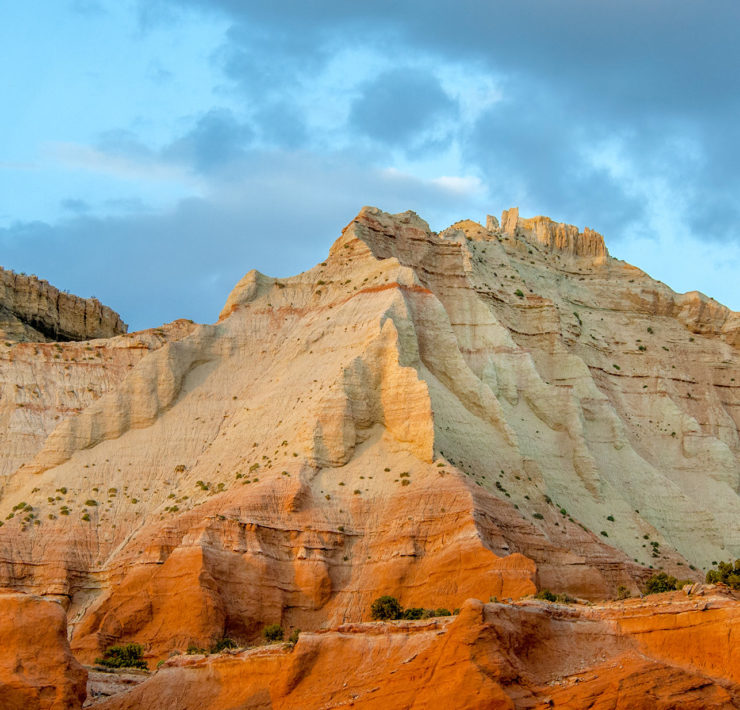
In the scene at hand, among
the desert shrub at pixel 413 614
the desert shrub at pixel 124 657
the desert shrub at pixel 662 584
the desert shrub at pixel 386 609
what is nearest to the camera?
the desert shrub at pixel 413 614

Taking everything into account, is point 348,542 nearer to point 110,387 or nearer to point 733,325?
point 110,387

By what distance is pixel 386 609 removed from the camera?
53.3 meters

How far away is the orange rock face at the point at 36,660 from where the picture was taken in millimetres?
39469

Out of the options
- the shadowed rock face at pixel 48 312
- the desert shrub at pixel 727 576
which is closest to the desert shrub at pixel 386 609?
the desert shrub at pixel 727 576

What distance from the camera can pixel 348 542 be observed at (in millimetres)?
59531

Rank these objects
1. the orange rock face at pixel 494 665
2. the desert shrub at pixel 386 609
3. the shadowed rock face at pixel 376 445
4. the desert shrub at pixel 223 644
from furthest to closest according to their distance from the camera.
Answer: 1. the shadowed rock face at pixel 376 445
2. the desert shrub at pixel 223 644
3. the desert shrub at pixel 386 609
4. the orange rock face at pixel 494 665

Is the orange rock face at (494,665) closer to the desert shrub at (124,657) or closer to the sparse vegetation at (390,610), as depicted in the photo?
the desert shrub at (124,657)

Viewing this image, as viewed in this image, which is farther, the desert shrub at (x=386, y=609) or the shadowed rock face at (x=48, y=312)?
the shadowed rock face at (x=48, y=312)

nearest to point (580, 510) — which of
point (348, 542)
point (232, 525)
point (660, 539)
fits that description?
point (660, 539)

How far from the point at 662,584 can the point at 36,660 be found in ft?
93.7

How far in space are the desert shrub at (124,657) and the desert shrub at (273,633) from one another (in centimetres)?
501

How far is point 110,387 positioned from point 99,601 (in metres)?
21.0

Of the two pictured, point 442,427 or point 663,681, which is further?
point 442,427

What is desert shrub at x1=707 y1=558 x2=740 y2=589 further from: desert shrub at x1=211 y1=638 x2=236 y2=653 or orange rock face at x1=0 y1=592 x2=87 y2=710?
orange rock face at x1=0 y1=592 x2=87 y2=710
